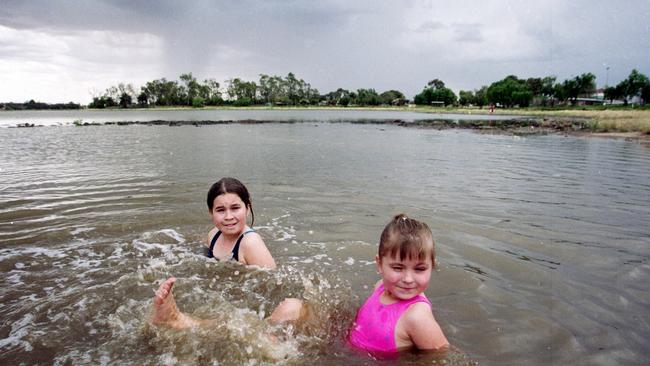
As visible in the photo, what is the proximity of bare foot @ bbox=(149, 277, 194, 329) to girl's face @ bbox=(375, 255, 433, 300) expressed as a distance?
1662 mm

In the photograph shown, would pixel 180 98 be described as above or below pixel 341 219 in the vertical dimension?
above

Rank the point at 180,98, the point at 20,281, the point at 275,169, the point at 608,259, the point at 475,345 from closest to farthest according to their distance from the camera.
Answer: the point at 475,345
the point at 20,281
the point at 608,259
the point at 275,169
the point at 180,98

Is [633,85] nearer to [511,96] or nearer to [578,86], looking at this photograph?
[578,86]

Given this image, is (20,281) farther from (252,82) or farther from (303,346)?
(252,82)

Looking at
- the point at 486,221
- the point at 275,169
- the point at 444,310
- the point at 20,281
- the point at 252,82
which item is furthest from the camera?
the point at 252,82

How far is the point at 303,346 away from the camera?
3.22 meters

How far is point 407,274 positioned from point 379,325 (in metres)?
0.50

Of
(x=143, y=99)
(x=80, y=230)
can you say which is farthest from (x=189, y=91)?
(x=80, y=230)

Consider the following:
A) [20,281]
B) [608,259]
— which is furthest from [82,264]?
[608,259]

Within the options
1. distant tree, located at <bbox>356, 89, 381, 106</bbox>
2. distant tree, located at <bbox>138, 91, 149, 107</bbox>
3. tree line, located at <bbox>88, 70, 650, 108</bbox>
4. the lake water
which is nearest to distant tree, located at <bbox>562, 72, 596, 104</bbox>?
tree line, located at <bbox>88, 70, 650, 108</bbox>

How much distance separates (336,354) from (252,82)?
166685mm

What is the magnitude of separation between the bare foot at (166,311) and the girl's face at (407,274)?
166 cm

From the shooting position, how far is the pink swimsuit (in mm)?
3084

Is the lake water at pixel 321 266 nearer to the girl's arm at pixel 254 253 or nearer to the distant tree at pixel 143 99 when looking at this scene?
the girl's arm at pixel 254 253
